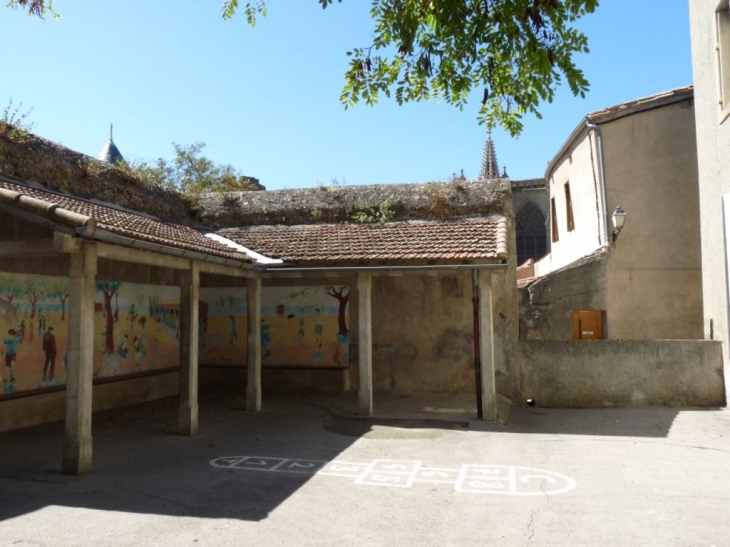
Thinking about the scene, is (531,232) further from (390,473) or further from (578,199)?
(390,473)

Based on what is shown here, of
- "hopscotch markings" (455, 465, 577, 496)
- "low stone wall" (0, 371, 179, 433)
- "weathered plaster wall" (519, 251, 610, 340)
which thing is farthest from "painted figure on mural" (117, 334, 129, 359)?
"weathered plaster wall" (519, 251, 610, 340)

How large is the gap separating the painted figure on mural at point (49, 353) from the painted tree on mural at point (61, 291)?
38 centimetres

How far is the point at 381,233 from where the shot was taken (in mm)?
12375

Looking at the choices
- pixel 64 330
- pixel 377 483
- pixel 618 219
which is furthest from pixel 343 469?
pixel 618 219

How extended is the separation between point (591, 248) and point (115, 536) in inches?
561

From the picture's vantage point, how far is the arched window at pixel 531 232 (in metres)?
29.3

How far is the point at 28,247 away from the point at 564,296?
1205 cm

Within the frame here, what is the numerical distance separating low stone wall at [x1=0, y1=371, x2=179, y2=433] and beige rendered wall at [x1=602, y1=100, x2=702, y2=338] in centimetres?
1095

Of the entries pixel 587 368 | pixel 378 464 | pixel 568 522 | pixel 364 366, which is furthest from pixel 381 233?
pixel 568 522

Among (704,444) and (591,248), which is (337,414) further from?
(591,248)

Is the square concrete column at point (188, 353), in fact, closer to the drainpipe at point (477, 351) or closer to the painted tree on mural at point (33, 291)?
the painted tree on mural at point (33, 291)

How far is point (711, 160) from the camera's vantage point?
11.9 m

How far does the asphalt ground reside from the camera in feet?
16.4

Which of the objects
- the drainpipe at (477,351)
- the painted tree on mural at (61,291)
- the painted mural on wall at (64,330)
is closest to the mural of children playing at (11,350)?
the painted mural on wall at (64,330)
